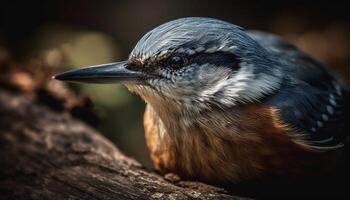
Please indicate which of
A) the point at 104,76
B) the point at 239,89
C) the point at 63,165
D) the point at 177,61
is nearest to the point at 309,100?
the point at 239,89

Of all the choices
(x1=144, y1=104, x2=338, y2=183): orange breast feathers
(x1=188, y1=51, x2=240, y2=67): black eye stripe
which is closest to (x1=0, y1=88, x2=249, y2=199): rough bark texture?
(x1=144, y1=104, x2=338, y2=183): orange breast feathers

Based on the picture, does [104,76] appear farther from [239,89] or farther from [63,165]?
[239,89]

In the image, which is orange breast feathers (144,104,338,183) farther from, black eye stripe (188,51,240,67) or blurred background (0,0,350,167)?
blurred background (0,0,350,167)

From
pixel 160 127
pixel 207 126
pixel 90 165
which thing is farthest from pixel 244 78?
pixel 90 165

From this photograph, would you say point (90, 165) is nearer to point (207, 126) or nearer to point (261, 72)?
point (207, 126)

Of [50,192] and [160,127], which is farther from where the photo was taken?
[160,127]
